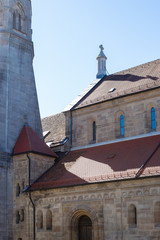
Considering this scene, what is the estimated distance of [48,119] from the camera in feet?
144

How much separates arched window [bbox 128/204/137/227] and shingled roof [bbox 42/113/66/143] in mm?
11344

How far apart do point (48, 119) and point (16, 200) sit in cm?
1369

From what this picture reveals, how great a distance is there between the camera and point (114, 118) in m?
33.7

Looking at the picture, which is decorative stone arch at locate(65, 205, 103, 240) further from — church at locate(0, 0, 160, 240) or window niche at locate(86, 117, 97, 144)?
window niche at locate(86, 117, 97, 144)

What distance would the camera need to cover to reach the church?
26.5 m

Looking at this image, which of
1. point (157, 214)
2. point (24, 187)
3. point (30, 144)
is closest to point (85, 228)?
point (24, 187)

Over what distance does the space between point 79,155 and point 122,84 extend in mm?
7042

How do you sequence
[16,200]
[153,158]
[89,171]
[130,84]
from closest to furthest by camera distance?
[153,158] → [89,171] → [16,200] → [130,84]

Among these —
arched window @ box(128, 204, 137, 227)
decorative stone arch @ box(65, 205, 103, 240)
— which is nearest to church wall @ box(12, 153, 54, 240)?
decorative stone arch @ box(65, 205, 103, 240)

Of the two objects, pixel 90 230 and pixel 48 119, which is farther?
pixel 48 119

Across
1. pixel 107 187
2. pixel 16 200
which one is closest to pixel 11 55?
pixel 16 200

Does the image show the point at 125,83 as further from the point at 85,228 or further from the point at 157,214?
the point at 157,214

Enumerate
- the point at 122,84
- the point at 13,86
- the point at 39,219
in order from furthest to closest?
the point at 122,84 < the point at 13,86 < the point at 39,219

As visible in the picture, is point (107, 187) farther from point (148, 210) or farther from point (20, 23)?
point (20, 23)
